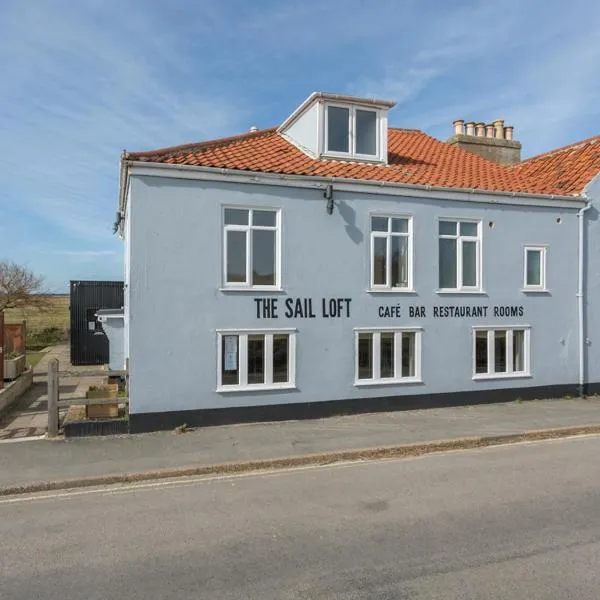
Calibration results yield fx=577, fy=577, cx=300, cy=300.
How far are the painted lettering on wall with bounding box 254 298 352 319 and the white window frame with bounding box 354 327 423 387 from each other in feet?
1.85

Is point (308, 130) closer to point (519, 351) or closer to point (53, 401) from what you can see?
point (519, 351)

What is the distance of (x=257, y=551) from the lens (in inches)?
211

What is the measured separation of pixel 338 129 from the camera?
1325 centimetres

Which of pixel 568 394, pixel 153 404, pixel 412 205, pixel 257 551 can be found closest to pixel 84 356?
pixel 153 404

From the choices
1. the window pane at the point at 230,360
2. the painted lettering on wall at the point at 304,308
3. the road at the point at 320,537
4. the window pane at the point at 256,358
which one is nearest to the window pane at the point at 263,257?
the painted lettering on wall at the point at 304,308

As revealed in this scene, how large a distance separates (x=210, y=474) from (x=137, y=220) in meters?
4.82

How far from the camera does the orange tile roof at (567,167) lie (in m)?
14.3

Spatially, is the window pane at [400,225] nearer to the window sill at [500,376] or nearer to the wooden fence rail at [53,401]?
the window sill at [500,376]

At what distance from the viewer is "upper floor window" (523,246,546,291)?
1366cm

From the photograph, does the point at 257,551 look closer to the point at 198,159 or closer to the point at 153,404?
the point at 153,404

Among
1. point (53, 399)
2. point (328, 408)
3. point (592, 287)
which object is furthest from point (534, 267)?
point (53, 399)

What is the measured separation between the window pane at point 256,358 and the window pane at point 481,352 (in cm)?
505

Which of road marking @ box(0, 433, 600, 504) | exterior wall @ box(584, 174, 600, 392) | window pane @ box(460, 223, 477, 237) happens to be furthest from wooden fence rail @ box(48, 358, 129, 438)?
exterior wall @ box(584, 174, 600, 392)

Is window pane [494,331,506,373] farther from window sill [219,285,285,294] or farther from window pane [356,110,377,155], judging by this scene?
window sill [219,285,285,294]
